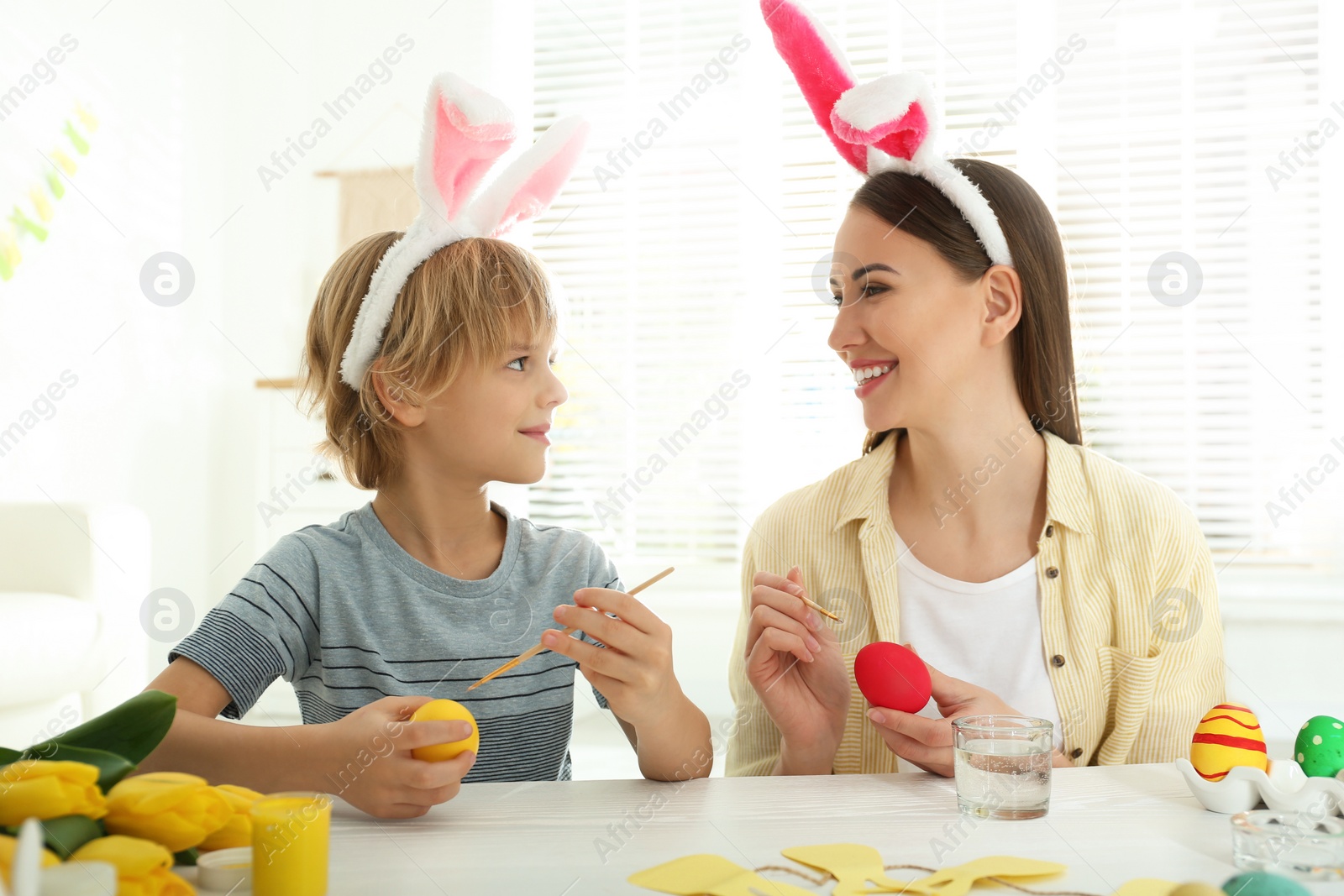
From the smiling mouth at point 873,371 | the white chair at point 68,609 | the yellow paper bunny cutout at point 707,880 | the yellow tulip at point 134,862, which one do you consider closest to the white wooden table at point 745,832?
the yellow paper bunny cutout at point 707,880

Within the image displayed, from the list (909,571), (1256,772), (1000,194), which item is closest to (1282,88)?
(1000,194)

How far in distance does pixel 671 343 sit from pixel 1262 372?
208cm

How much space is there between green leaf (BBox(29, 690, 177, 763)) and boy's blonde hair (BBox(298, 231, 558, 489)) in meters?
0.69

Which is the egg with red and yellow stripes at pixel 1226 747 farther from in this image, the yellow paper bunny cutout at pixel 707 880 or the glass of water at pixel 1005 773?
the yellow paper bunny cutout at pixel 707 880

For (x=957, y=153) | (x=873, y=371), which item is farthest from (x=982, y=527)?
(x=957, y=153)

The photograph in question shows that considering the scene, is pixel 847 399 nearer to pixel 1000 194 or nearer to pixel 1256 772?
pixel 1000 194

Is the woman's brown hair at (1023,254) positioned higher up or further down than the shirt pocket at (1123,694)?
higher up

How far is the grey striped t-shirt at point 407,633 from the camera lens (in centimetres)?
121

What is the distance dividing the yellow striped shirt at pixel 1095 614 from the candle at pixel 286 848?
78cm

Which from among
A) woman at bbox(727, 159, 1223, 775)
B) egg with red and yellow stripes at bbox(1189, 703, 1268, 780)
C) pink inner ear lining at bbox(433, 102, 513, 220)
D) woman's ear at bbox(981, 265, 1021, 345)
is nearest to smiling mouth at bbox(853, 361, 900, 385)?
woman at bbox(727, 159, 1223, 775)

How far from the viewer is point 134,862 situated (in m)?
0.59

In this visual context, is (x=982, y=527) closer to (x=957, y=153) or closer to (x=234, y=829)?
(x=234, y=829)

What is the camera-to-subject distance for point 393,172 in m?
4.16

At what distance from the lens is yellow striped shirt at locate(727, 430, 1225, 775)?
133 centimetres
